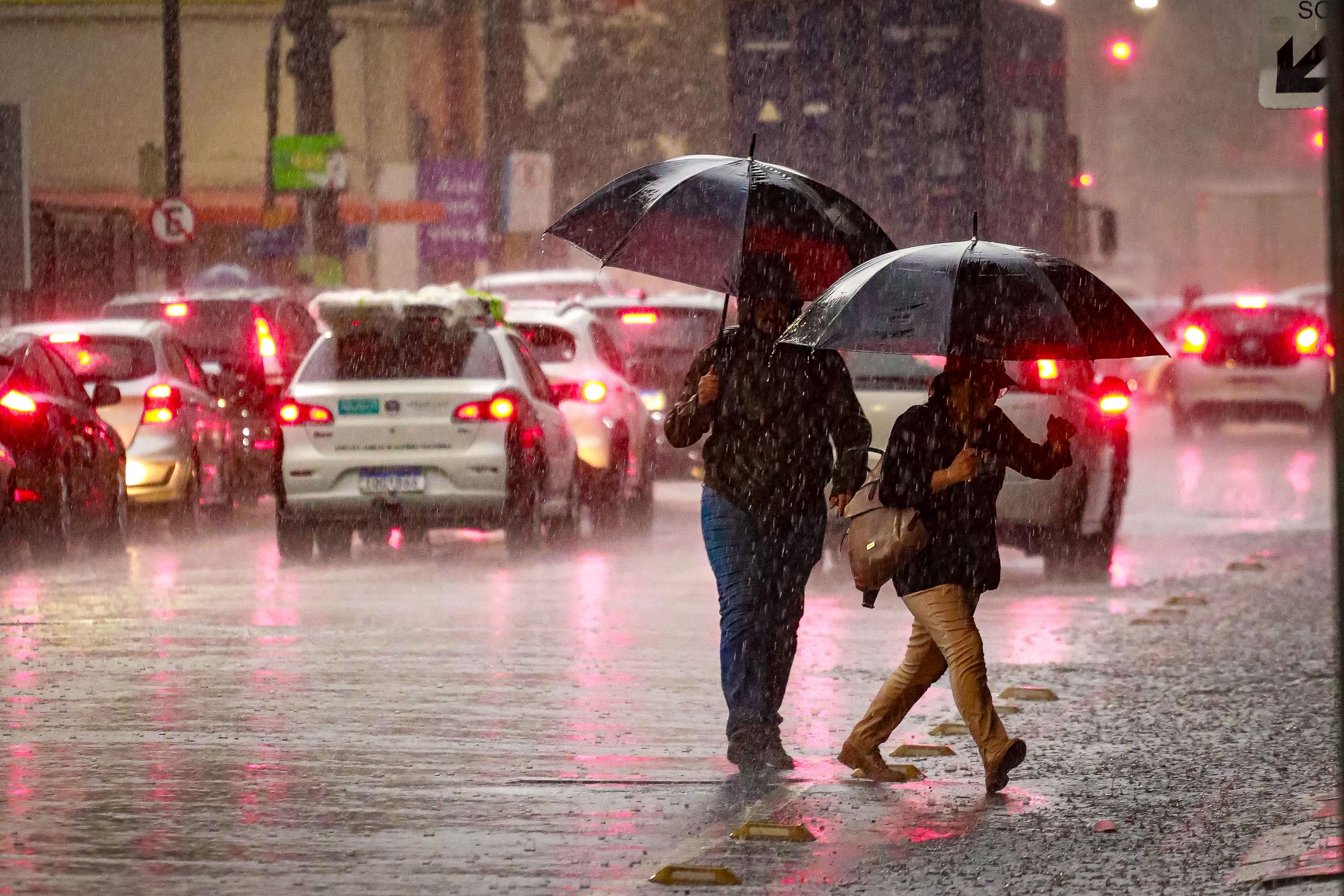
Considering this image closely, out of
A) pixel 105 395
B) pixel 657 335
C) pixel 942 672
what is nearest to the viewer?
pixel 942 672

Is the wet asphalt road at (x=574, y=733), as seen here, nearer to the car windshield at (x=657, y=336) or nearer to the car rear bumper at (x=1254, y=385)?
the car windshield at (x=657, y=336)

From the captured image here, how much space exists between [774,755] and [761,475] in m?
0.92

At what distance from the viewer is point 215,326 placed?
2227cm

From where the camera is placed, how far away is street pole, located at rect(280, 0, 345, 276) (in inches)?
1247

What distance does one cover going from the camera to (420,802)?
788cm

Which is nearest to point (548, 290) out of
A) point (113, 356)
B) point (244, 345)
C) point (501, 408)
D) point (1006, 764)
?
point (244, 345)

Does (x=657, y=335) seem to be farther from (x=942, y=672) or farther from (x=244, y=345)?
(x=942, y=672)

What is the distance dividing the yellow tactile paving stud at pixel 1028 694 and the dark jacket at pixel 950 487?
2150 millimetres

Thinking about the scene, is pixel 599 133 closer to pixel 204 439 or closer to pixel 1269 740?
pixel 204 439

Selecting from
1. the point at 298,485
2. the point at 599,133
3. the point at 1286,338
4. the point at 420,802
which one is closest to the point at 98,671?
the point at 420,802

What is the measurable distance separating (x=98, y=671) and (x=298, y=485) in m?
5.69

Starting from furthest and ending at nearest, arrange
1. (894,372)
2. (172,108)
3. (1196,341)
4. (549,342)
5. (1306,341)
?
(172,108) → (1196,341) → (1306,341) → (549,342) → (894,372)

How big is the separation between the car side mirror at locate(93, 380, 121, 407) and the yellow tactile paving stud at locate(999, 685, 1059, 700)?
856cm

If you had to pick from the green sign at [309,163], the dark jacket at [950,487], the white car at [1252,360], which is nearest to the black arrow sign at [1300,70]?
the dark jacket at [950,487]
